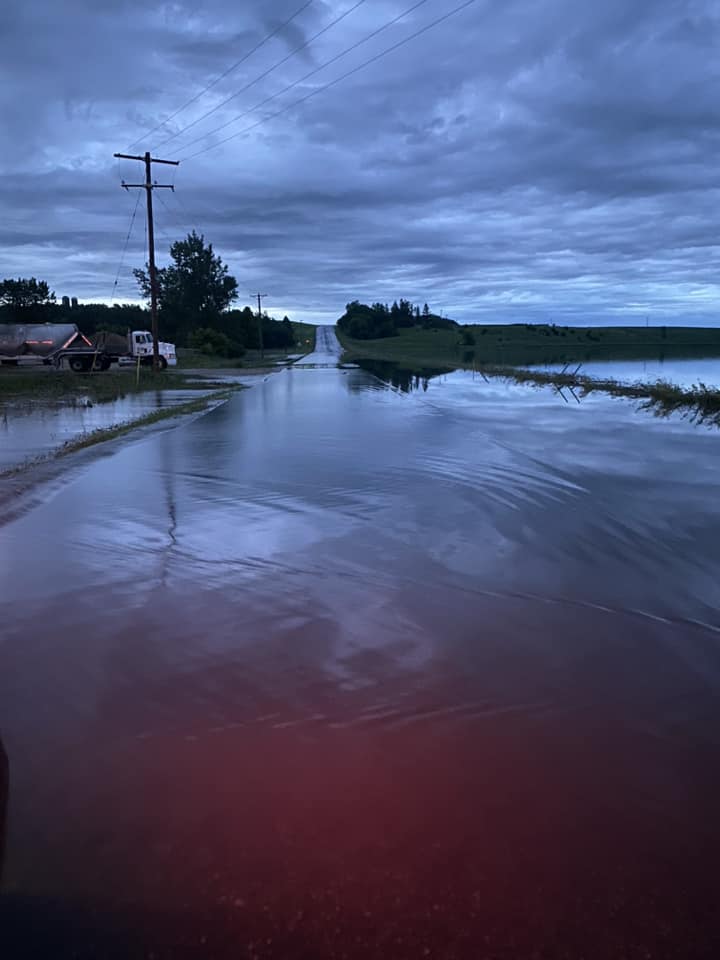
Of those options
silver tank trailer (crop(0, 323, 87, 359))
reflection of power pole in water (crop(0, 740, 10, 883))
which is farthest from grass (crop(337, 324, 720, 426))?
silver tank trailer (crop(0, 323, 87, 359))

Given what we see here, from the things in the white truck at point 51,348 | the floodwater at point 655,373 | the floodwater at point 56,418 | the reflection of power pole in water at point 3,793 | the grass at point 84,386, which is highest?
the white truck at point 51,348

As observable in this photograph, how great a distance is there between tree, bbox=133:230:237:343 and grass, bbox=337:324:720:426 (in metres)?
22.1

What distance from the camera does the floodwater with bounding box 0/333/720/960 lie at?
9.60ft

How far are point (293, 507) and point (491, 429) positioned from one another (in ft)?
31.7

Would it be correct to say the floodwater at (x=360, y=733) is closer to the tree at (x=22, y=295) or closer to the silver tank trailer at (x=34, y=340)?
the silver tank trailer at (x=34, y=340)

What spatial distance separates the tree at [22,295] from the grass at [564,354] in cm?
3968

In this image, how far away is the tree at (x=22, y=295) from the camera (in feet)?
302

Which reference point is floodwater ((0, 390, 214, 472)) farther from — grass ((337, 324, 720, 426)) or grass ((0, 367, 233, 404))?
grass ((337, 324, 720, 426))

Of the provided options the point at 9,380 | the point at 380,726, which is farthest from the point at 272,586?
the point at 9,380

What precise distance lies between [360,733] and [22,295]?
339 feet

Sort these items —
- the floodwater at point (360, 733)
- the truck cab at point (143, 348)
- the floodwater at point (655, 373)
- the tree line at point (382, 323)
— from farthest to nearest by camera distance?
the tree line at point (382, 323) → the truck cab at point (143, 348) → the floodwater at point (655, 373) → the floodwater at point (360, 733)

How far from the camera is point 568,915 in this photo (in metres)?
2.91

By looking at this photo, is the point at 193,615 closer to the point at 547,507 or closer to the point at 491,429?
the point at 547,507

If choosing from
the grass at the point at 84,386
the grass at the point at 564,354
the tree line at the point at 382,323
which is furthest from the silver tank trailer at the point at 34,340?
the tree line at the point at 382,323
